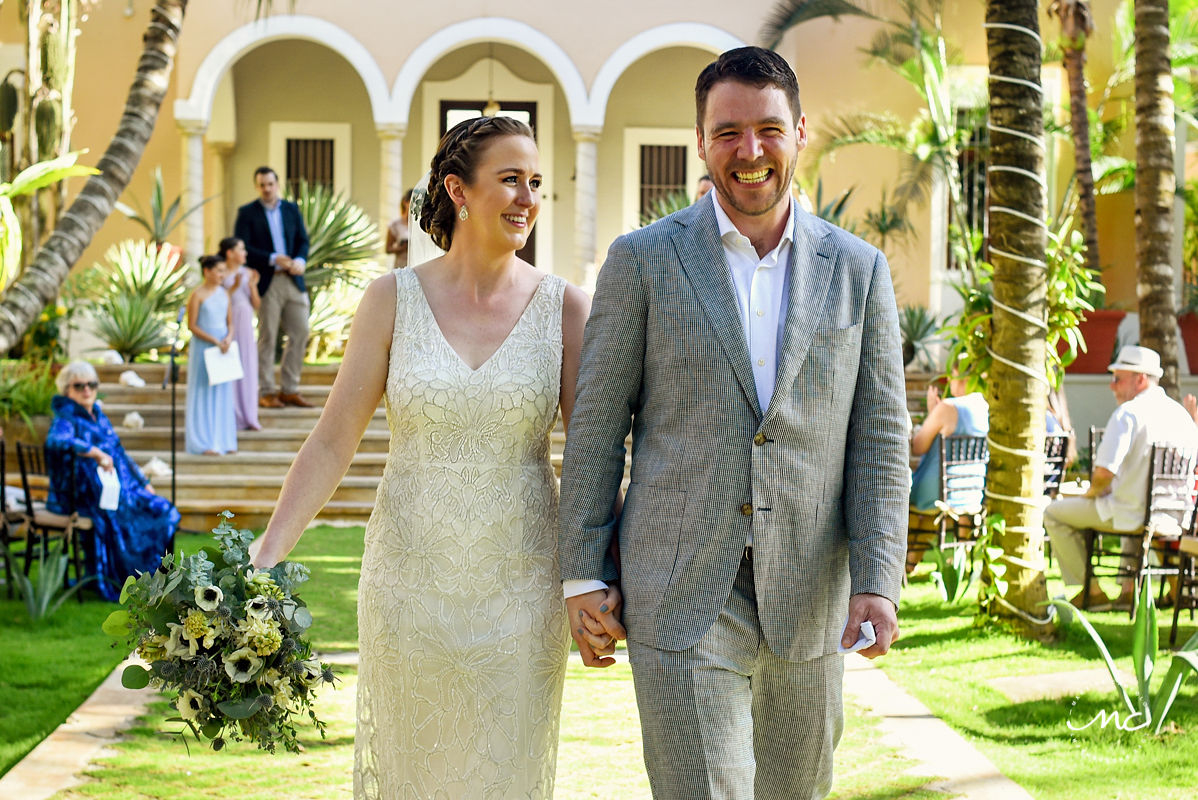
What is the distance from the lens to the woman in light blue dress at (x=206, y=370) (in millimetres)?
12312

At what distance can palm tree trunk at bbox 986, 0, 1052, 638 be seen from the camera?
278 inches

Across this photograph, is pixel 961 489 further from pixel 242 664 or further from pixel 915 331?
pixel 915 331

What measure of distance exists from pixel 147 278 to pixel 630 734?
11.9m

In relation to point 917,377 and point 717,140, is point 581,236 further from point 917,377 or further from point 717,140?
point 717,140

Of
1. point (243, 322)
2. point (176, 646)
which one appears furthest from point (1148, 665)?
point (243, 322)

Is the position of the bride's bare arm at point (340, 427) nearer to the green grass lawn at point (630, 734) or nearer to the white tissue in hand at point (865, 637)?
the white tissue in hand at point (865, 637)

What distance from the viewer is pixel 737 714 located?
2.92 meters

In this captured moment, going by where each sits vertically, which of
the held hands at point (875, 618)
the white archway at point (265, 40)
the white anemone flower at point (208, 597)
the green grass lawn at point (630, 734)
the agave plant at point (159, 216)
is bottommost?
the green grass lawn at point (630, 734)

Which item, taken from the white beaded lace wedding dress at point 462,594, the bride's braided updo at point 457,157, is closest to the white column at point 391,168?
the bride's braided updo at point 457,157

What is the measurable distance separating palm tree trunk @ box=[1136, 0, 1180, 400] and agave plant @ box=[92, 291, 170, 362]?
10.4 m

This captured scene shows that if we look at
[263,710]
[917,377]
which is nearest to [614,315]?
[263,710]

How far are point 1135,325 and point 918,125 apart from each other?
3.61 meters

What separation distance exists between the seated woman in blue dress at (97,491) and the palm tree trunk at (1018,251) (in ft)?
17.8

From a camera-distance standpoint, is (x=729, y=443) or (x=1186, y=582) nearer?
(x=729, y=443)
